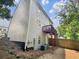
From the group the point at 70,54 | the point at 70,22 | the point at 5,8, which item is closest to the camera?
the point at 5,8

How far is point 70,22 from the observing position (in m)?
2.48

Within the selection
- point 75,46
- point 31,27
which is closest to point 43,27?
point 31,27

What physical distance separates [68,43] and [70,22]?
0.37 meters

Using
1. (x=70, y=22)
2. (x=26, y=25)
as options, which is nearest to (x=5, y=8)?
(x=26, y=25)

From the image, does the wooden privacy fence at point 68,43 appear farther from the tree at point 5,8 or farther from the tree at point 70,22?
the tree at point 5,8

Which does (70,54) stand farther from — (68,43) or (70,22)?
(70,22)

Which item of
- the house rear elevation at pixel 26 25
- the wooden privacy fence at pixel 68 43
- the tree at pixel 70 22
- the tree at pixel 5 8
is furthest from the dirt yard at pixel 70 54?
the tree at pixel 5 8

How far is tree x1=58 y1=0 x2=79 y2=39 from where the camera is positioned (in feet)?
7.60

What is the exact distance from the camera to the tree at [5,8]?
1677 mm

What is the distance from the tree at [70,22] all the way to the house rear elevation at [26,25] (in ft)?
1.54

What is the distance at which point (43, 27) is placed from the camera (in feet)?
6.47

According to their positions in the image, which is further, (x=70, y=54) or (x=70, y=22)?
(x=70, y=22)

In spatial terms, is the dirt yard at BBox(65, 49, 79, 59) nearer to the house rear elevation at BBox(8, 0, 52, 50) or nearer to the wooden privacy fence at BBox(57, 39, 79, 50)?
the wooden privacy fence at BBox(57, 39, 79, 50)

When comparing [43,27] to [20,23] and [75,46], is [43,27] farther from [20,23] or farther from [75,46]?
[75,46]
